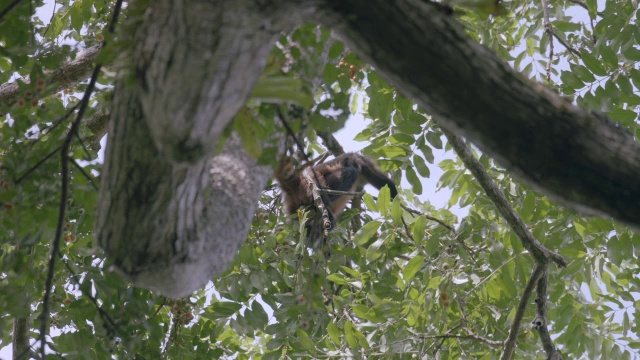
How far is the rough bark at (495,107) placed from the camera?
1.31 meters

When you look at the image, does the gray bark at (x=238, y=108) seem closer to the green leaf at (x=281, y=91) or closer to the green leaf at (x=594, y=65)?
the green leaf at (x=281, y=91)

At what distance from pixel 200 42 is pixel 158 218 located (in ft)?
1.55

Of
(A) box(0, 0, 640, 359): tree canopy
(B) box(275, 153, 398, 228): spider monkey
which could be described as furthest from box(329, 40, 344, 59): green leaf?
(B) box(275, 153, 398, 228): spider monkey

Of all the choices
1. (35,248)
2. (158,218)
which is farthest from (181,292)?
(35,248)

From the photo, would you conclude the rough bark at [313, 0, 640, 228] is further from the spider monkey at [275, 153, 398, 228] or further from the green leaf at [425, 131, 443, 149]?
the spider monkey at [275, 153, 398, 228]

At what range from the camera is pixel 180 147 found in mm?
1268

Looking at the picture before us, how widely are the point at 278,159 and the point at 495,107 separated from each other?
1.74 feet

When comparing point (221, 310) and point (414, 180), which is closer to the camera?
point (221, 310)

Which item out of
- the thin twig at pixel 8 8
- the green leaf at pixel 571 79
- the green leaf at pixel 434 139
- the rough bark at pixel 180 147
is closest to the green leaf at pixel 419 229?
the green leaf at pixel 434 139

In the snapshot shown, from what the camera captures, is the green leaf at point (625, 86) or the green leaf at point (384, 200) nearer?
the green leaf at point (384, 200)

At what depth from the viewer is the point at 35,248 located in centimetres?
294

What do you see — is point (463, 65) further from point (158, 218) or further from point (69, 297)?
point (69, 297)

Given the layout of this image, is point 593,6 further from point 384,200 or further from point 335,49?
point 335,49

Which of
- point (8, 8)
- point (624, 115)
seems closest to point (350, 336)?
point (624, 115)
